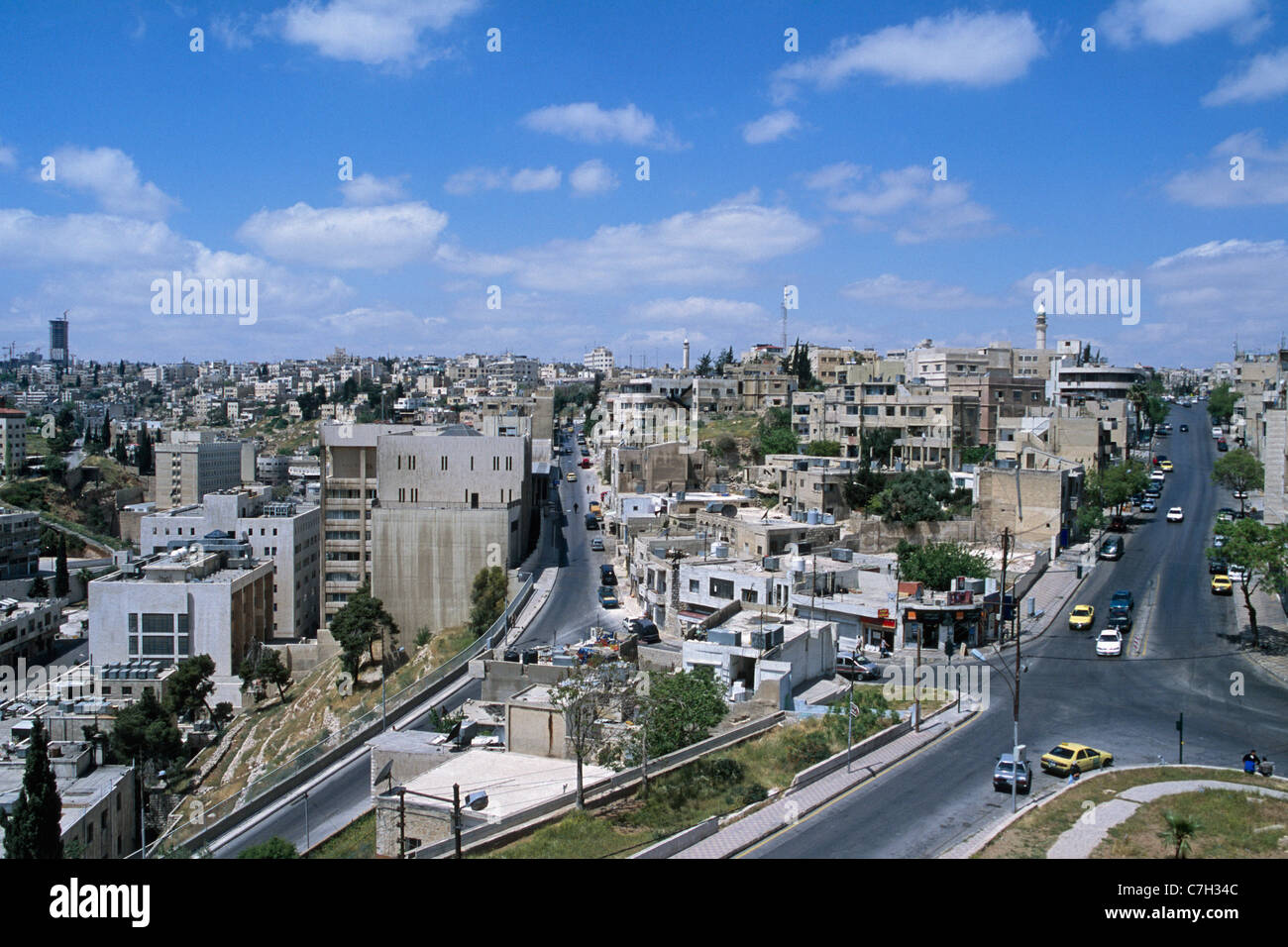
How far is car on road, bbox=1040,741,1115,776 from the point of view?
1299cm

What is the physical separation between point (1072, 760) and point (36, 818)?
54.6 ft

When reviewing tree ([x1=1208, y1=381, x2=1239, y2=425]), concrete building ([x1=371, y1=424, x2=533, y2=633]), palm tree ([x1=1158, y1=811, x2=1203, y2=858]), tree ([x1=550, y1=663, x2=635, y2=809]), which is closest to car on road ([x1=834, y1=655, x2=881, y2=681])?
tree ([x1=550, y1=663, x2=635, y2=809])

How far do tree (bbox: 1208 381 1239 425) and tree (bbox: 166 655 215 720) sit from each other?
53.6 meters

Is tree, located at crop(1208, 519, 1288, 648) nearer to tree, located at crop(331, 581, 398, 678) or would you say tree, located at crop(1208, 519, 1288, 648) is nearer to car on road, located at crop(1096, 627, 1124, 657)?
car on road, located at crop(1096, 627, 1124, 657)

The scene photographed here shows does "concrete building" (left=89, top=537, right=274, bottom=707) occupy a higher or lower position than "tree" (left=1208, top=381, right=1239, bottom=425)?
lower

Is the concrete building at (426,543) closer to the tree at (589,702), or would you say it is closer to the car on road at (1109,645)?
the tree at (589,702)

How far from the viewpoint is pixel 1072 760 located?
42.9 feet

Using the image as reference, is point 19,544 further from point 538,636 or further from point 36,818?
point 36,818

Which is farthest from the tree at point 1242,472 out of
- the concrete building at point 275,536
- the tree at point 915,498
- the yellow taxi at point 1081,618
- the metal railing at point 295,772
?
the concrete building at point 275,536

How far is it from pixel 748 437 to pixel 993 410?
11.8 metres

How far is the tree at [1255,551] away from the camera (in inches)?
758

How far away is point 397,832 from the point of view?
1243 centimetres

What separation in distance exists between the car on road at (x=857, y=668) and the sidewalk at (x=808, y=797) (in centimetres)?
373

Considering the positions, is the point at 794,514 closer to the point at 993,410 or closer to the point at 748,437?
the point at 993,410
